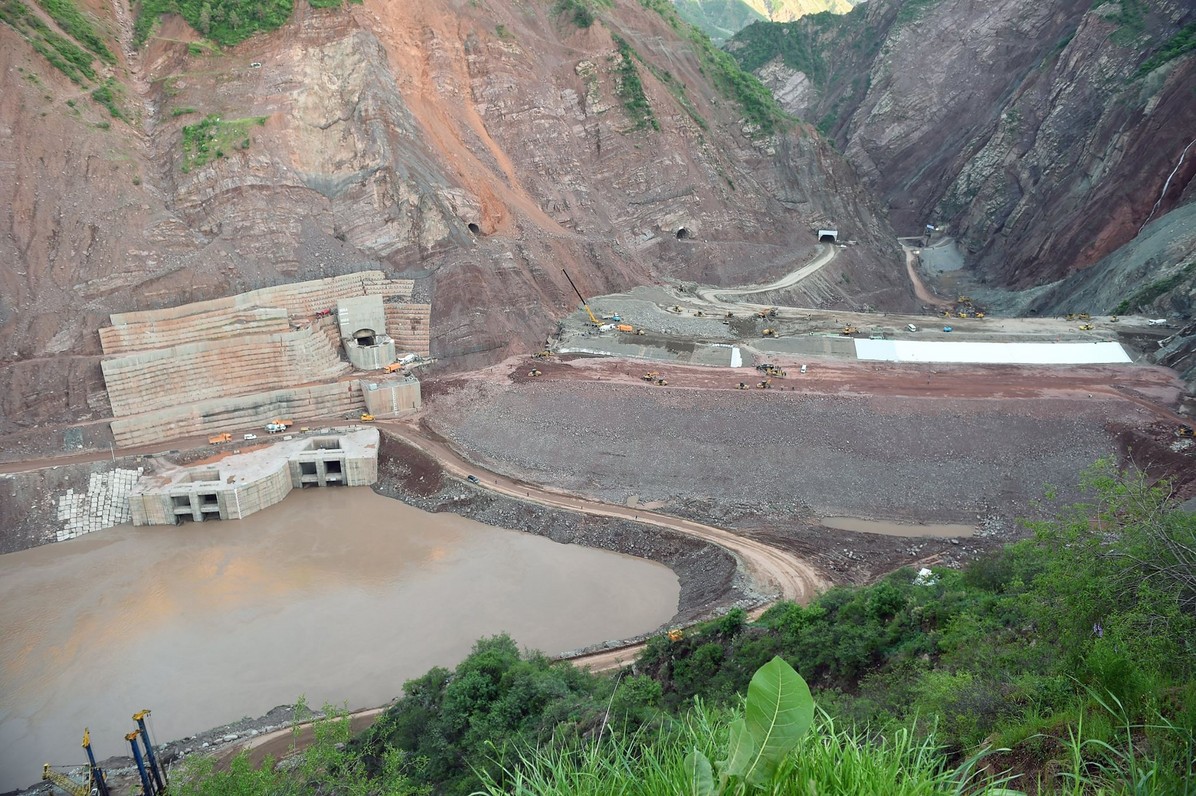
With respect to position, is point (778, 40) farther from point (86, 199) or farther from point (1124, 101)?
point (86, 199)

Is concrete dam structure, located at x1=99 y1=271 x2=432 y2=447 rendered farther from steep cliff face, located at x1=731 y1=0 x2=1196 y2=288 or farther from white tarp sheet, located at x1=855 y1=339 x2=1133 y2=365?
steep cliff face, located at x1=731 y1=0 x2=1196 y2=288

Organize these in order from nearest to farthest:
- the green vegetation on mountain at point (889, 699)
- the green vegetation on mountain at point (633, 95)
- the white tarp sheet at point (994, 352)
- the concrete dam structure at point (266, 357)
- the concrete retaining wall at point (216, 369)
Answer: the green vegetation on mountain at point (889, 699), the concrete retaining wall at point (216, 369), the concrete dam structure at point (266, 357), the white tarp sheet at point (994, 352), the green vegetation on mountain at point (633, 95)

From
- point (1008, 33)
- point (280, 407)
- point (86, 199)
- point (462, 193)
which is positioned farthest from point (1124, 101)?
point (86, 199)

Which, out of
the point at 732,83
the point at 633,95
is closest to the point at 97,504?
the point at 633,95

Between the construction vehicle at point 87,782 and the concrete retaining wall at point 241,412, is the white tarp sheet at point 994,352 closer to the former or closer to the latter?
the concrete retaining wall at point 241,412

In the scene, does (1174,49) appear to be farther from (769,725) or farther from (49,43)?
(49,43)

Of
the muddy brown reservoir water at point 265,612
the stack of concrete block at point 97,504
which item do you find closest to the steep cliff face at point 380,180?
the stack of concrete block at point 97,504

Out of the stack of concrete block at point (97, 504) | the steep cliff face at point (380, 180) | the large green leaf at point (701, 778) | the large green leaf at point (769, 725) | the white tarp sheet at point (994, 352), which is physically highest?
the steep cliff face at point (380, 180)

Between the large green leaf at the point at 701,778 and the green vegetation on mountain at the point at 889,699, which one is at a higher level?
the large green leaf at the point at 701,778
